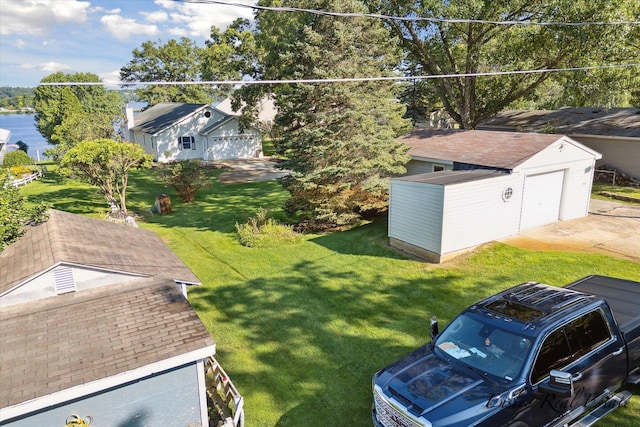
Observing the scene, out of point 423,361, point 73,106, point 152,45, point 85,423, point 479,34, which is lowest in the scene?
point 85,423

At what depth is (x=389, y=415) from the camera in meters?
5.82

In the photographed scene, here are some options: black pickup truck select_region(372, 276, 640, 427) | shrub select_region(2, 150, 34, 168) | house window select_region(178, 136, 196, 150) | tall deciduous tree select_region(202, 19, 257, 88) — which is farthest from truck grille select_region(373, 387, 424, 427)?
shrub select_region(2, 150, 34, 168)

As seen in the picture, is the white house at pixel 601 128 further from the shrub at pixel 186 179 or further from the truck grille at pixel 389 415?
the truck grille at pixel 389 415

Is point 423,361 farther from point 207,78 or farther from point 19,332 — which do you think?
point 207,78

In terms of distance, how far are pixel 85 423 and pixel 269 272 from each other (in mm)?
8291

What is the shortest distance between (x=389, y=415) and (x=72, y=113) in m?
47.8

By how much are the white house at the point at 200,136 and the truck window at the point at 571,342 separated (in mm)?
34355

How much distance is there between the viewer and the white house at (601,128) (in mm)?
23875

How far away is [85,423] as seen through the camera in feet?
19.3

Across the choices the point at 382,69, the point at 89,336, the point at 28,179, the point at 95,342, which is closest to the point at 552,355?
the point at 95,342

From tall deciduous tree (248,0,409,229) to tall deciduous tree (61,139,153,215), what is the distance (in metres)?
7.92

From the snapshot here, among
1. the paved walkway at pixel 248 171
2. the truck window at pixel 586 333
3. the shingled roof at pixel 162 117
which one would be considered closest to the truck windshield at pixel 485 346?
the truck window at pixel 586 333

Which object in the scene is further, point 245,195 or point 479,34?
point 245,195

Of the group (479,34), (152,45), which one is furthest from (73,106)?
(479,34)
